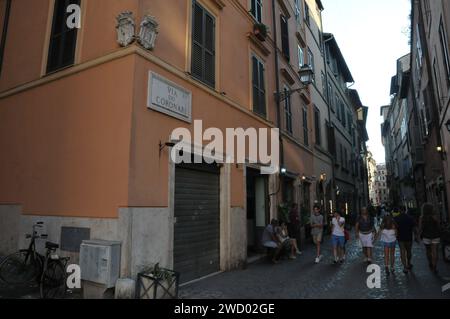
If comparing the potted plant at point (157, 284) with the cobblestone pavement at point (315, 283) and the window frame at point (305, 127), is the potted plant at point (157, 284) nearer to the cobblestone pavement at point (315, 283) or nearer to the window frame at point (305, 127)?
the cobblestone pavement at point (315, 283)

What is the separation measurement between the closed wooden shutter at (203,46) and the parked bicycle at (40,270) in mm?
4585

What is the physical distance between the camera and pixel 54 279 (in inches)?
231

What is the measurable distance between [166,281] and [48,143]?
3.64 meters

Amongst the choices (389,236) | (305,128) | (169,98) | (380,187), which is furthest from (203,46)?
(380,187)

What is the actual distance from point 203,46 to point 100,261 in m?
5.29

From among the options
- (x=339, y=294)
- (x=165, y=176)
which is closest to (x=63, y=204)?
(x=165, y=176)

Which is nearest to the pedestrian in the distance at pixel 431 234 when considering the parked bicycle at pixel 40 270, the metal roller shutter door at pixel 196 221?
the metal roller shutter door at pixel 196 221

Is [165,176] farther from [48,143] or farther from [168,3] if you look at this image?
[168,3]

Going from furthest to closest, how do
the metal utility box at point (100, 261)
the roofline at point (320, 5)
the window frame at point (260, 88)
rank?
the roofline at point (320, 5), the window frame at point (260, 88), the metal utility box at point (100, 261)

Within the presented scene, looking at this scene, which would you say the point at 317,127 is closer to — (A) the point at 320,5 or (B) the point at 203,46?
(A) the point at 320,5

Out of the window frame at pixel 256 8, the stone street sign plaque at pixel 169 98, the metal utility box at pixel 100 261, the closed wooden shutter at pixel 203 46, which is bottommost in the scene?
the metal utility box at pixel 100 261

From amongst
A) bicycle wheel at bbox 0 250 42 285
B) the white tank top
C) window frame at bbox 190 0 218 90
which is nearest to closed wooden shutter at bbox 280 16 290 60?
window frame at bbox 190 0 218 90

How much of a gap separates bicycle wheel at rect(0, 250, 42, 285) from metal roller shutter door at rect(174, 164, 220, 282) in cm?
249

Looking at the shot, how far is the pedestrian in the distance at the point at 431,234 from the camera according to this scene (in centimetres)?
806
